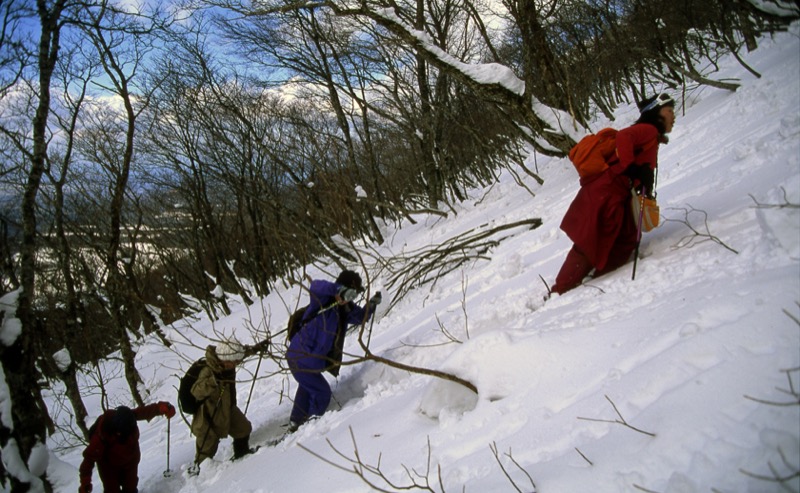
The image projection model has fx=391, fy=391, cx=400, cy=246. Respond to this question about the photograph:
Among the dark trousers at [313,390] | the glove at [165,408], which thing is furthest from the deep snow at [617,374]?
the glove at [165,408]

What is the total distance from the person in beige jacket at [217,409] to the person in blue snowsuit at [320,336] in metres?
0.59

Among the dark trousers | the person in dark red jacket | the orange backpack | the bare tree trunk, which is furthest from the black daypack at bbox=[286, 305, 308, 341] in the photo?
the orange backpack

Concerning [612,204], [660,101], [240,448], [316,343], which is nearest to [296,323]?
[316,343]

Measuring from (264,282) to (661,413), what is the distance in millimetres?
16250

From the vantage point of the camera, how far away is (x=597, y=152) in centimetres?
299

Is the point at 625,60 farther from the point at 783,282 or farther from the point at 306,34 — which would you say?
the point at 783,282

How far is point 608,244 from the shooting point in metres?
3.04

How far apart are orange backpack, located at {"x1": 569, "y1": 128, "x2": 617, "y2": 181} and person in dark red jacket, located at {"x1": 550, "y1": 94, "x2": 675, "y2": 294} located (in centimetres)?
6

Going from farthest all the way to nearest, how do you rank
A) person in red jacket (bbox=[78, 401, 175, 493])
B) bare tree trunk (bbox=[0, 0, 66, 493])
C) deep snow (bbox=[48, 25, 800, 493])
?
person in red jacket (bbox=[78, 401, 175, 493]) < bare tree trunk (bbox=[0, 0, 66, 493]) < deep snow (bbox=[48, 25, 800, 493])

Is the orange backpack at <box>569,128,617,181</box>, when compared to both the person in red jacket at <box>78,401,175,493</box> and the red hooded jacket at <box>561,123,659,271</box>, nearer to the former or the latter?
the red hooded jacket at <box>561,123,659,271</box>

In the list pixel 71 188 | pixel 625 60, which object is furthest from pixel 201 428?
pixel 625 60

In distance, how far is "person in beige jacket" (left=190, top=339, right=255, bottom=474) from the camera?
13.4ft

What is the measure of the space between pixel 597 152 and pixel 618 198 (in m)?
0.38

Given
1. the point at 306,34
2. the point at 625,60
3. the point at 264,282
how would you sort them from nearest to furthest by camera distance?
the point at 306,34 → the point at 625,60 → the point at 264,282
